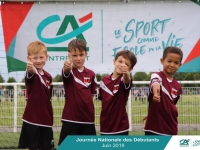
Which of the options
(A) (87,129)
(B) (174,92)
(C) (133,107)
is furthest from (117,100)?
(C) (133,107)

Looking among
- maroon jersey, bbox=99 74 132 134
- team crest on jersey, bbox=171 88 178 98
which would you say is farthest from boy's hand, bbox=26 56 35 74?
team crest on jersey, bbox=171 88 178 98

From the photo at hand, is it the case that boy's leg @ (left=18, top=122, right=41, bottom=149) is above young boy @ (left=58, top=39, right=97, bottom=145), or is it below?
below

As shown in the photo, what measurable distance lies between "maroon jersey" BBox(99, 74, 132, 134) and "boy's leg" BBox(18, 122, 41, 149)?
2.35 feet

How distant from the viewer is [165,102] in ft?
13.9

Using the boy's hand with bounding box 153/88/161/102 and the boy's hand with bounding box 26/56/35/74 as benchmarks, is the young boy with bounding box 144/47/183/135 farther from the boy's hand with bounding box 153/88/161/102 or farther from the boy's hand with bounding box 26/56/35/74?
the boy's hand with bounding box 26/56/35/74

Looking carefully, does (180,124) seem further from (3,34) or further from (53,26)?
(3,34)

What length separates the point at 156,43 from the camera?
6.87 metres

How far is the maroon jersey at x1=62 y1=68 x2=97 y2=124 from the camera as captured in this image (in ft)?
14.3

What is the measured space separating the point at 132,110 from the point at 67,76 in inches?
147

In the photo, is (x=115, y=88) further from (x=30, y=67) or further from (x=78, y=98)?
(x=30, y=67)

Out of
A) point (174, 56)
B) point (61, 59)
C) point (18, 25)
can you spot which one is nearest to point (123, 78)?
point (174, 56)

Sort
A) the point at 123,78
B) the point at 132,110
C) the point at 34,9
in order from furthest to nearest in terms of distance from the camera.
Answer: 1. the point at 132,110
2. the point at 34,9
3. the point at 123,78

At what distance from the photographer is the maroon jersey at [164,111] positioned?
4223 millimetres

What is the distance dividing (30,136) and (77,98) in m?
0.65
